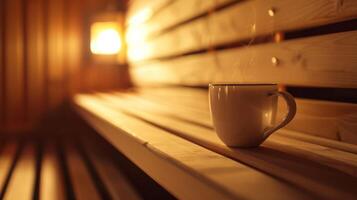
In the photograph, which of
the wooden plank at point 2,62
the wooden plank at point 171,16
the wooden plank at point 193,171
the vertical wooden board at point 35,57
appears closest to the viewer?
the wooden plank at point 193,171

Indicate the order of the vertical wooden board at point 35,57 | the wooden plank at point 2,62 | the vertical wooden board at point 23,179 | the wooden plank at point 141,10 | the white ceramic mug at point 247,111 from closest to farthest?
the white ceramic mug at point 247,111, the vertical wooden board at point 23,179, the wooden plank at point 141,10, the wooden plank at point 2,62, the vertical wooden board at point 35,57

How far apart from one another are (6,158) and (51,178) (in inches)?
37.6

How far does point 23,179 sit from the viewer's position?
274 cm

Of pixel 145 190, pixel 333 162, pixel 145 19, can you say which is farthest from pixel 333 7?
pixel 145 19

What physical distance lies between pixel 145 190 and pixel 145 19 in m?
2.38

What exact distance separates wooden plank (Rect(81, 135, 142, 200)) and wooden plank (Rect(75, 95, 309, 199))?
688mm

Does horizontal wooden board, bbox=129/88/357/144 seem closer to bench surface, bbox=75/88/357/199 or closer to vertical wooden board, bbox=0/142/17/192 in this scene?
bench surface, bbox=75/88/357/199

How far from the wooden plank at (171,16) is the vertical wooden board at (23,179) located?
4.68 ft

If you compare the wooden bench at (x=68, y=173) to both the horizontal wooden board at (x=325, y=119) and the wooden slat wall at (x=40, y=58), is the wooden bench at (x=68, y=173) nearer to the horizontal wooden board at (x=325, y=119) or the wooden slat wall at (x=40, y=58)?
the wooden slat wall at (x=40, y=58)

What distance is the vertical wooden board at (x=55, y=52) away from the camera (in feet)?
16.8

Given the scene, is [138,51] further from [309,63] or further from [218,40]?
[309,63]

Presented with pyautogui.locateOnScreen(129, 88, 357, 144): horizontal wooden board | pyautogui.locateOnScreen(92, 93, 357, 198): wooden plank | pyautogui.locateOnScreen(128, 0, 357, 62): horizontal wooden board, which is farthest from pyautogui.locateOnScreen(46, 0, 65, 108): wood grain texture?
pyautogui.locateOnScreen(92, 93, 357, 198): wooden plank

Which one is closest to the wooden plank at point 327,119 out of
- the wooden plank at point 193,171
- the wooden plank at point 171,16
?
the wooden plank at point 193,171

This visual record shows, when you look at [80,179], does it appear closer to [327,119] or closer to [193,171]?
[327,119]
